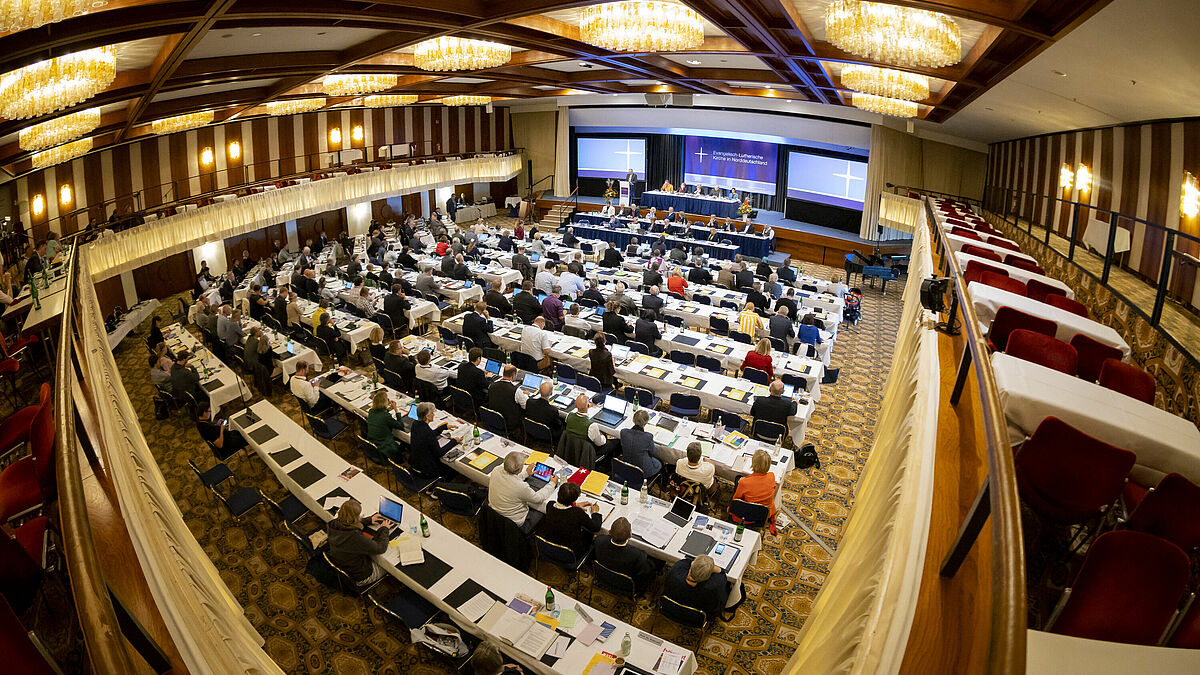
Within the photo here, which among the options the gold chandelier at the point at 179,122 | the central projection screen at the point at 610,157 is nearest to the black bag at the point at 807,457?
the gold chandelier at the point at 179,122

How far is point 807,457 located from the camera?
33.0 ft

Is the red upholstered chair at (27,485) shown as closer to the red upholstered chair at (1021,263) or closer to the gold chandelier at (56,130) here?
the gold chandelier at (56,130)

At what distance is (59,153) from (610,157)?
24709 mm

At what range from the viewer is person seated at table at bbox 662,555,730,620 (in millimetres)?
6316

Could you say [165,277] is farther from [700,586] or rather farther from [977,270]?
[977,270]

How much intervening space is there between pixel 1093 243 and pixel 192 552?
1300 cm

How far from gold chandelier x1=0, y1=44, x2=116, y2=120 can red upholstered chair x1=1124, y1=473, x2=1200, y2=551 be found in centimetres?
890

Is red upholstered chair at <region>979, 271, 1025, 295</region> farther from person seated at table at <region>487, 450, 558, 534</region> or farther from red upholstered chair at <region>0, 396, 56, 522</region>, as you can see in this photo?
red upholstered chair at <region>0, 396, 56, 522</region>

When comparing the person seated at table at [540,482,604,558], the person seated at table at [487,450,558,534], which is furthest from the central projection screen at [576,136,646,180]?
the person seated at table at [540,482,604,558]

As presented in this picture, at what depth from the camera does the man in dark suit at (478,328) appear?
1319 cm

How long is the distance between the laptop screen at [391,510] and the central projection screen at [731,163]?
26.4m

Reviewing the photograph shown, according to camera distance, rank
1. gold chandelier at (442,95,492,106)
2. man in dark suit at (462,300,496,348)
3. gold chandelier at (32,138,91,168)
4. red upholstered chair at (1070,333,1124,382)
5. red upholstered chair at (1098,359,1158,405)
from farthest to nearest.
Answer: gold chandelier at (442,95,492,106) < gold chandelier at (32,138,91,168) < man in dark suit at (462,300,496,348) < red upholstered chair at (1070,333,1124,382) < red upholstered chair at (1098,359,1158,405)

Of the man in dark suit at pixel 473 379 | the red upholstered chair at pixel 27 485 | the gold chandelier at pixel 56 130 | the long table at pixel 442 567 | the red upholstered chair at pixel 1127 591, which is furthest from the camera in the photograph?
the man in dark suit at pixel 473 379

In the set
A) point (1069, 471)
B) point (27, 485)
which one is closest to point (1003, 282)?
point (1069, 471)
